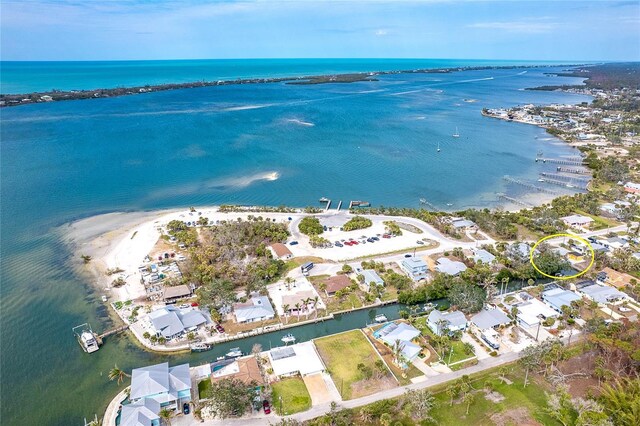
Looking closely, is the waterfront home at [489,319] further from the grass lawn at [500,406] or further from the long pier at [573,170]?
the long pier at [573,170]

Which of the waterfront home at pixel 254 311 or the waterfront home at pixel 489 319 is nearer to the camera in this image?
the waterfront home at pixel 489 319

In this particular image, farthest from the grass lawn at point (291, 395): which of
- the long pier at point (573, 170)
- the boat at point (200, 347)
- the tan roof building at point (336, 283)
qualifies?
the long pier at point (573, 170)

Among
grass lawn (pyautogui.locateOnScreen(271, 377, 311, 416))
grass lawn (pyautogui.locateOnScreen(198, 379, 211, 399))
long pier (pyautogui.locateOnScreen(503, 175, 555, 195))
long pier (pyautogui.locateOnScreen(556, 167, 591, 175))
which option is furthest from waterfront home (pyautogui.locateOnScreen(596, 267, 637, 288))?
long pier (pyautogui.locateOnScreen(556, 167, 591, 175))

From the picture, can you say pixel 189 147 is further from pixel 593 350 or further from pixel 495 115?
pixel 495 115

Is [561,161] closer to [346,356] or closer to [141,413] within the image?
[346,356]

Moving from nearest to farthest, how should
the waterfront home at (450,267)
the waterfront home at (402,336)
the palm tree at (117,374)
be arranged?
the palm tree at (117,374) < the waterfront home at (402,336) < the waterfront home at (450,267)
